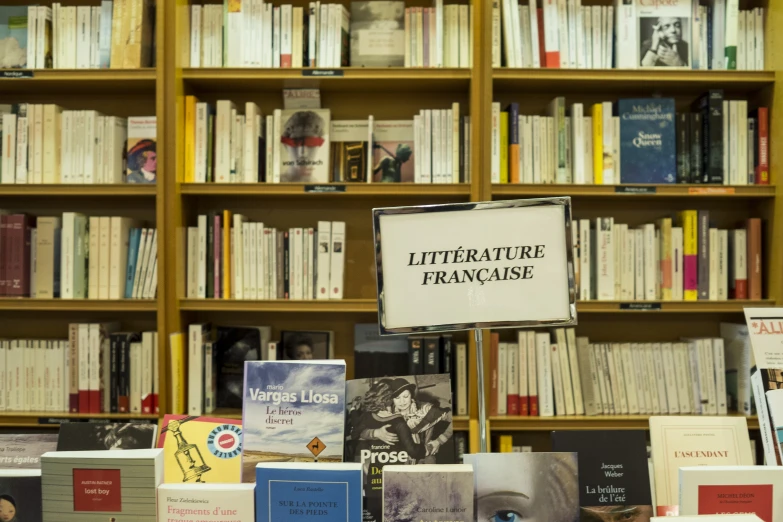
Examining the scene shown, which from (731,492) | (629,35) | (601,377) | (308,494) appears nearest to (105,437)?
(308,494)

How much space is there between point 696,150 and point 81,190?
238 cm

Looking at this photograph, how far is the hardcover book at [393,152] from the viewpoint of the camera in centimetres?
286

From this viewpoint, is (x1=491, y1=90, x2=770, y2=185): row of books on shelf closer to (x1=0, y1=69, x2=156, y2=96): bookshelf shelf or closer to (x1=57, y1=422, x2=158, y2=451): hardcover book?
(x1=0, y1=69, x2=156, y2=96): bookshelf shelf

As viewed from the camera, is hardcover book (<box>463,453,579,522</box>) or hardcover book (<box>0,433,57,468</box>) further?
hardcover book (<box>0,433,57,468</box>)

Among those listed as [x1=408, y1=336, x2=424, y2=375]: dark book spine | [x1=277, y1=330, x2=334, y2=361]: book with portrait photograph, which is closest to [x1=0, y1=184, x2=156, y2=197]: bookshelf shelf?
[x1=277, y1=330, x2=334, y2=361]: book with portrait photograph

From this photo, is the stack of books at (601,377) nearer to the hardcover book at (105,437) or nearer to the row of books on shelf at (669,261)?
the row of books on shelf at (669,261)

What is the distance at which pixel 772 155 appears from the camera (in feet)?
8.80

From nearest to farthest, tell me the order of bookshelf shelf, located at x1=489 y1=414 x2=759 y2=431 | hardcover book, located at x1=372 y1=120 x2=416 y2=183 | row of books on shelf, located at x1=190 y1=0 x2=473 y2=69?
bookshelf shelf, located at x1=489 y1=414 x2=759 y2=431 → row of books on shelf, located at x1=190 y1=0 x2=473 y2=69 → hardcover book, located at x1=372 y1=120 x2=416 y2=183

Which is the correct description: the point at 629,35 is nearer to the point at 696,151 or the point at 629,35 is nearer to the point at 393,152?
the point at 696,151

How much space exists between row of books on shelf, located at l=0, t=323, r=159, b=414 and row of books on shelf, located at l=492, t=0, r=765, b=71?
1.79 meters

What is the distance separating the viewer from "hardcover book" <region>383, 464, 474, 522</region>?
108 centimetres

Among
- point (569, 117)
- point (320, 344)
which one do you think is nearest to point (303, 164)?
point (320, 344)

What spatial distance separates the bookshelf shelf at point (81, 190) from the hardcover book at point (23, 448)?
1371 millimetres

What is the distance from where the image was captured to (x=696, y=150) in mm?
2738
